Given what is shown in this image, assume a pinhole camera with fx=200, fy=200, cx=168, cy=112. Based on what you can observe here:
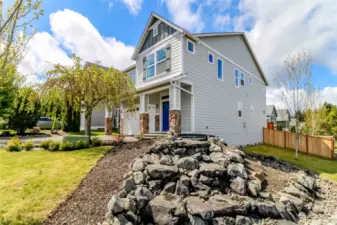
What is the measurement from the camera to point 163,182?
5.79 metres

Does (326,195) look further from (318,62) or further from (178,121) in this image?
(318,62)

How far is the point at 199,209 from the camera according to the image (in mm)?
4863

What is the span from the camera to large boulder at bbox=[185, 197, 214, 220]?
15.6 feet

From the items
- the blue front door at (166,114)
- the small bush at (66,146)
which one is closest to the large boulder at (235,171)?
the small bush at (66,146)

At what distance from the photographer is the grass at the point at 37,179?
445 centimetres

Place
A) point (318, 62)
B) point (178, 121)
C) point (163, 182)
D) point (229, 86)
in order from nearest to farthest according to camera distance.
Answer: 1. point (163, 182)
2. point (178, 121)
3. point (318, 62)
4. point (229, 86)

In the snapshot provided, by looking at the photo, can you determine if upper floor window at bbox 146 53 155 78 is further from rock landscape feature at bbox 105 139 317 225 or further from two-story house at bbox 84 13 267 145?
rock landscape feature at bbox 105 139 317 225

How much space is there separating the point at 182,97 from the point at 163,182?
7658mm

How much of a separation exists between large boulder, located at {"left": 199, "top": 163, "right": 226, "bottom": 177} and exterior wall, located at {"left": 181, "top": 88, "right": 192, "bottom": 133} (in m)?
5.32

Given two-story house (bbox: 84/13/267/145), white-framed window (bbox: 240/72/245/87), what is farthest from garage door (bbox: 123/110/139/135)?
white-framed window (bbox: 240/72/245/87)

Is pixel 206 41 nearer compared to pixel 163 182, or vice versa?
pixel 163 182

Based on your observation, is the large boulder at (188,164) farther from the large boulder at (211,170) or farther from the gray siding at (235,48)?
the gray siding at (235,48)

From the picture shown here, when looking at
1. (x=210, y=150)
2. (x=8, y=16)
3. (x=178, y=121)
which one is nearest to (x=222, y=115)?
(x=178, y=121)

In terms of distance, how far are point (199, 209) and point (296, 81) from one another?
12.9 meters
